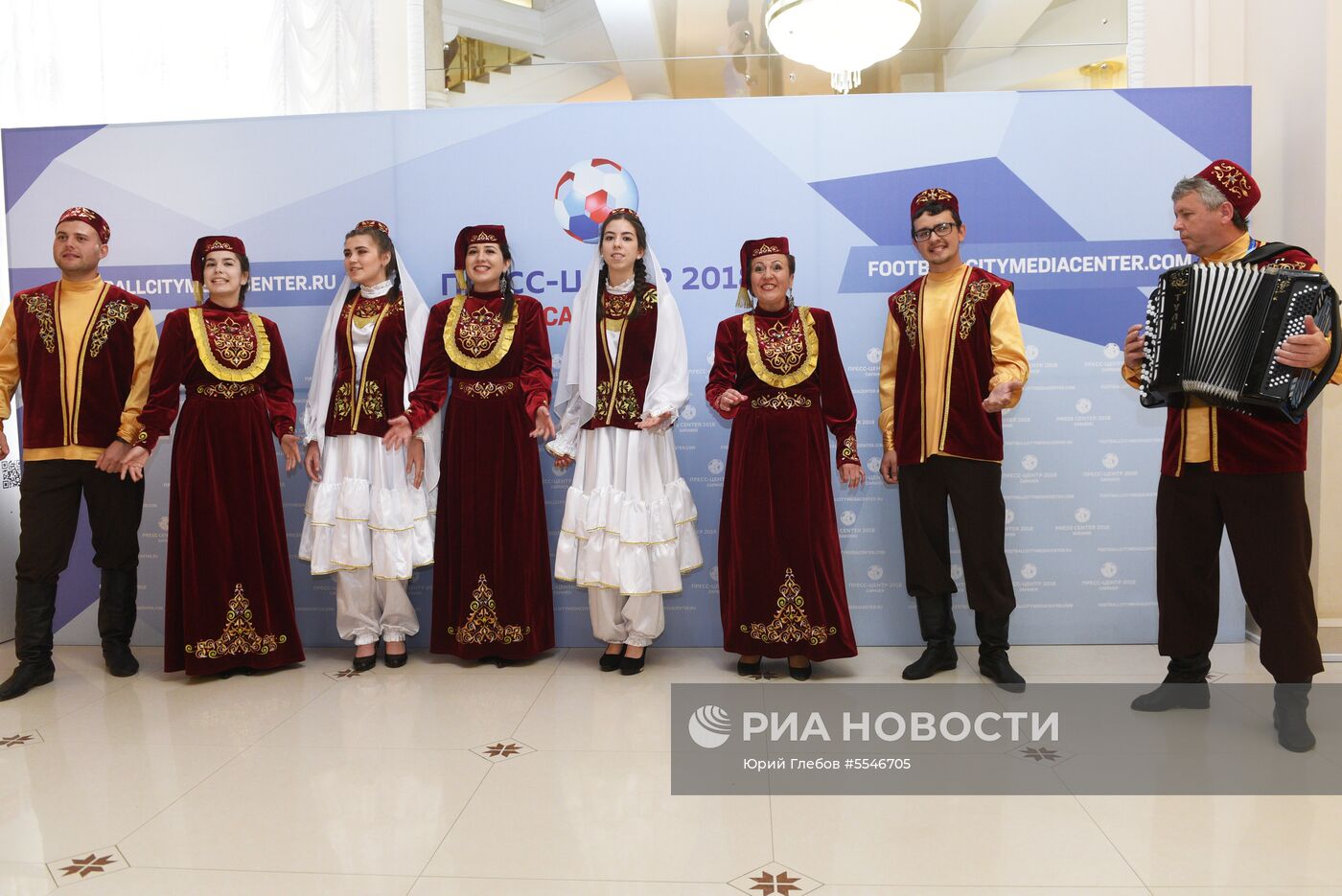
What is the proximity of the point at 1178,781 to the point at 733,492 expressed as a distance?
1.69 m

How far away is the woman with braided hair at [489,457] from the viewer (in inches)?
142

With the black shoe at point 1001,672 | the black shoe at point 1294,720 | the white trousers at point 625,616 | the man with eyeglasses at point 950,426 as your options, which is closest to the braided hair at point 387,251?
the white trousers at point 625,616

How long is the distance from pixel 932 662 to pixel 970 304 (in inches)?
53.6

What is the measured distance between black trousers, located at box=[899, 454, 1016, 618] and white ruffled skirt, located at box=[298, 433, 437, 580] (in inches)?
75.6

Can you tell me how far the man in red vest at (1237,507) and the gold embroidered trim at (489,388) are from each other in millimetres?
2258

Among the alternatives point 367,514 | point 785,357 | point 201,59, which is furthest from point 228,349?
point 201,59

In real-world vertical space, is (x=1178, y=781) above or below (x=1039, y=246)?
below

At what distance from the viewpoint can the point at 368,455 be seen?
12.0 ft

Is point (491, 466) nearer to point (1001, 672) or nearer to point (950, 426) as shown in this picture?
point (950, 426)

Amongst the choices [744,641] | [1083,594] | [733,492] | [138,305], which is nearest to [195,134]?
[138,305]

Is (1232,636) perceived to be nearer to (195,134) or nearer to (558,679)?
(558,679)

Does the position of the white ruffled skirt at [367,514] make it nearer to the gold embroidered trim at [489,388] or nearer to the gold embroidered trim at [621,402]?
the gold embroidered trim at [489,388]

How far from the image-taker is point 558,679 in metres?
3.55

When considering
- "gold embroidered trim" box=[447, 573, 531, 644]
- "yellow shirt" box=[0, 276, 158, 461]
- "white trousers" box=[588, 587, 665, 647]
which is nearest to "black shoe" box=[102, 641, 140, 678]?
"yellow shirt" box=[0, 276, 158, 461]
